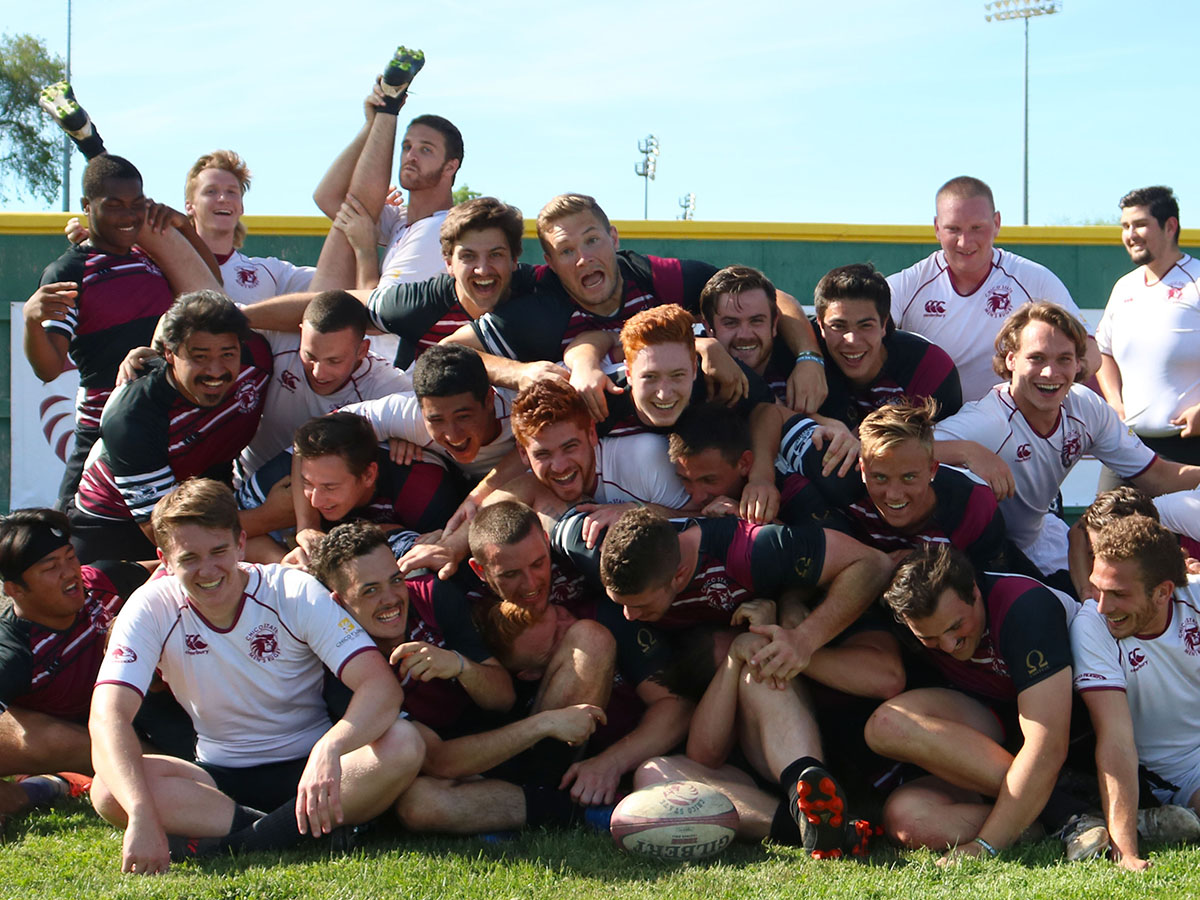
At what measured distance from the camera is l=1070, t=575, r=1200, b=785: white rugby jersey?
4102mm

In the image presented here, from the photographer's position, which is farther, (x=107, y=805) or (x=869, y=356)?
(x=869, y=356)

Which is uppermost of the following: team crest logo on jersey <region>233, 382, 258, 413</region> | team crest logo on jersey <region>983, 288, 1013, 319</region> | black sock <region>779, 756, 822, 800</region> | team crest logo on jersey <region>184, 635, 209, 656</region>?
team crest logo on jersey <region>983, 288, 1013, 319</region>

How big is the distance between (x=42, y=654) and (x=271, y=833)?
143cm

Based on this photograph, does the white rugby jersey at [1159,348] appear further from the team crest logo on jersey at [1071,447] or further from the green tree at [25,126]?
the green tree at [25,126]

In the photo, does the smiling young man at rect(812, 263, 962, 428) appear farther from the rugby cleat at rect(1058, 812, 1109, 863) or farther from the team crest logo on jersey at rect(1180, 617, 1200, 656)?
the rugby cleat at rect(1058, 812, 1109, 863)

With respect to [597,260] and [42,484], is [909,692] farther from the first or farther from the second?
[42,484]

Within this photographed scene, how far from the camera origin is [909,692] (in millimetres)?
4316

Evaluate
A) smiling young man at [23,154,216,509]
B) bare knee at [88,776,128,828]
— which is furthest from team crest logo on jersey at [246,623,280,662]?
smiling young man at [23,154,216,509]

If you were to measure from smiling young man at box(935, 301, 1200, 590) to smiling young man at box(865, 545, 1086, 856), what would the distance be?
85 centimetres

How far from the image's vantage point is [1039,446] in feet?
Result: 17.0

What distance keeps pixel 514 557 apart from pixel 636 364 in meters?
1.05

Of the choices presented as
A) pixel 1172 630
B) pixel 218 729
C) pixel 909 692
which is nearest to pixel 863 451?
pixel 909 692

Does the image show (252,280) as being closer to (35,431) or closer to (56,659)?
(56,659)

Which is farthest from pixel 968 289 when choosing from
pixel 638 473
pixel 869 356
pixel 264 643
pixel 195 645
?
pixel 195 645
